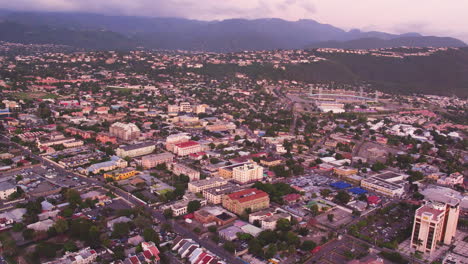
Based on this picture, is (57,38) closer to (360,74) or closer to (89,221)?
(360,74)

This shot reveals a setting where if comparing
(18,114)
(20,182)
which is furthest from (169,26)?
(20,182)

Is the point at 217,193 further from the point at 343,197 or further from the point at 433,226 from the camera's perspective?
the point at 433,226

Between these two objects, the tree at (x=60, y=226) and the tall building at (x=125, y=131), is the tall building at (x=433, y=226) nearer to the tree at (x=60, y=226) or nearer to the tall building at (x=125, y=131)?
the tree at (x=60, y=226)

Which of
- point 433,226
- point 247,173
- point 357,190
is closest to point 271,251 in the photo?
point 433,226

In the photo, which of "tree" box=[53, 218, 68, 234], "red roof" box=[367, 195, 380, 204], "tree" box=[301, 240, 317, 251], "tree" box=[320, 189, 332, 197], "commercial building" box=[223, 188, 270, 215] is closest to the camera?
"tree" box=[301, 240, 317, 251]

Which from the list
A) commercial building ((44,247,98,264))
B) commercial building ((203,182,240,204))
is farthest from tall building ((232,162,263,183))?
commercial building ((44,247,98,264))

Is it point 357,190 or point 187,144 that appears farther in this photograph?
point 187,144

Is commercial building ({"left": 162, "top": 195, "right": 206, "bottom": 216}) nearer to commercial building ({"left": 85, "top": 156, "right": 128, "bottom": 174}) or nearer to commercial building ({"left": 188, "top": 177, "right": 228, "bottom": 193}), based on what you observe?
commercial building ({"left": 188, "top": 177, "right": 228, "bottom": 193})
